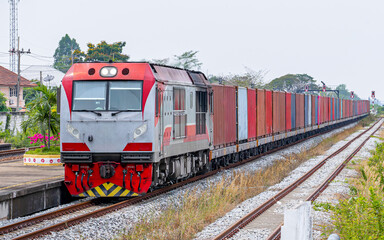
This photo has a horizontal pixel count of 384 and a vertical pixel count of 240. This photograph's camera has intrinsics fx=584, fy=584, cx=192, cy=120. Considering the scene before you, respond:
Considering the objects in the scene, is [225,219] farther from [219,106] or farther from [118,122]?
[219,106]

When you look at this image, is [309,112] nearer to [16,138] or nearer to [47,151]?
[16,138]

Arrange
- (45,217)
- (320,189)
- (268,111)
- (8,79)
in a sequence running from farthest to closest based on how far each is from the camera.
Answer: (8,79) < (268,111) < (320,189) < (45,217)

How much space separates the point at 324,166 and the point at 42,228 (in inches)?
564

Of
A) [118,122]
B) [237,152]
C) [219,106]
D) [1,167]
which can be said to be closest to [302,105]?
[237,152]

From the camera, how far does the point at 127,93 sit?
13359 millimetres

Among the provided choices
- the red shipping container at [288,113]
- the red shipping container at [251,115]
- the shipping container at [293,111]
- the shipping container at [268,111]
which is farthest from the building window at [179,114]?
the shipping container at [293,111]

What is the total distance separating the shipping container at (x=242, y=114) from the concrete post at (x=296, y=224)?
16989 millimetres

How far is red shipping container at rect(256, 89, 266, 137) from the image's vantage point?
2641 centimetres

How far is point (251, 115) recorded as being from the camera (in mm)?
25109

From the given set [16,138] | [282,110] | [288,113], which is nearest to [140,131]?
[282,110]

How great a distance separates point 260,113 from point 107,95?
1422 centimetres

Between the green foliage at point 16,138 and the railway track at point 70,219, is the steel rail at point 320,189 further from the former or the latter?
the green foliage at point 16,138

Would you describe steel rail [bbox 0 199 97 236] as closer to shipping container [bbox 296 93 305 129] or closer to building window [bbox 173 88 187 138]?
building window [bbox 173 88 187 138]

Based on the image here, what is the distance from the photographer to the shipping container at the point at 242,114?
23250mm
